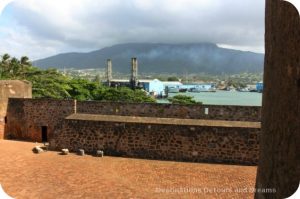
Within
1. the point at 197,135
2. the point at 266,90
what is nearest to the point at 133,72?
the point at 197,135

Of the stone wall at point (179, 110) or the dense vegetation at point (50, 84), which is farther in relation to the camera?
→ the dense vegetation at point (50, 84)

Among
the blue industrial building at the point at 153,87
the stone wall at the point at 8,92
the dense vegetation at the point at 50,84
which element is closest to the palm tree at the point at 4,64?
the dense vegetation at the point at 50,84

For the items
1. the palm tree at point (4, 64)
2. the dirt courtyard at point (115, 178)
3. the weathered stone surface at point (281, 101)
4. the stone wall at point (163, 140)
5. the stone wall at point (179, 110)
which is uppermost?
the palm tree at point (4, 64)

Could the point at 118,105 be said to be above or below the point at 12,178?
above

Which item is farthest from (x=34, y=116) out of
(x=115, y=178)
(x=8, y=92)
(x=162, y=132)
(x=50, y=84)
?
(x=50, y=84)

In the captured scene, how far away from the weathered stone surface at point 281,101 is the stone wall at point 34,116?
42.6ft

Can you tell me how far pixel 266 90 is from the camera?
257 cm

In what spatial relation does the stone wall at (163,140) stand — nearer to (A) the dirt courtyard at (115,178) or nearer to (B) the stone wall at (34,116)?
(A) the dirt courtyard at (115,178)

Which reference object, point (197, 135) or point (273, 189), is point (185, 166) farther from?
point (273, 189)

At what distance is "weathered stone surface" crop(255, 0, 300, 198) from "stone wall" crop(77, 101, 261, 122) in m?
11.2

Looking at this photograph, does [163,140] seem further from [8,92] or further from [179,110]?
[8,92]

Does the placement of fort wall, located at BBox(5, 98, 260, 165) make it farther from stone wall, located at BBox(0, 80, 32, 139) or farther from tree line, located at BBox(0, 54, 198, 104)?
tree line, located at BBox(0, 54, 198, 104)

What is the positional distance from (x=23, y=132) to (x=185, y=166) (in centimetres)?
892

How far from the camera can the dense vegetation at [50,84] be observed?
27394 millimetres
